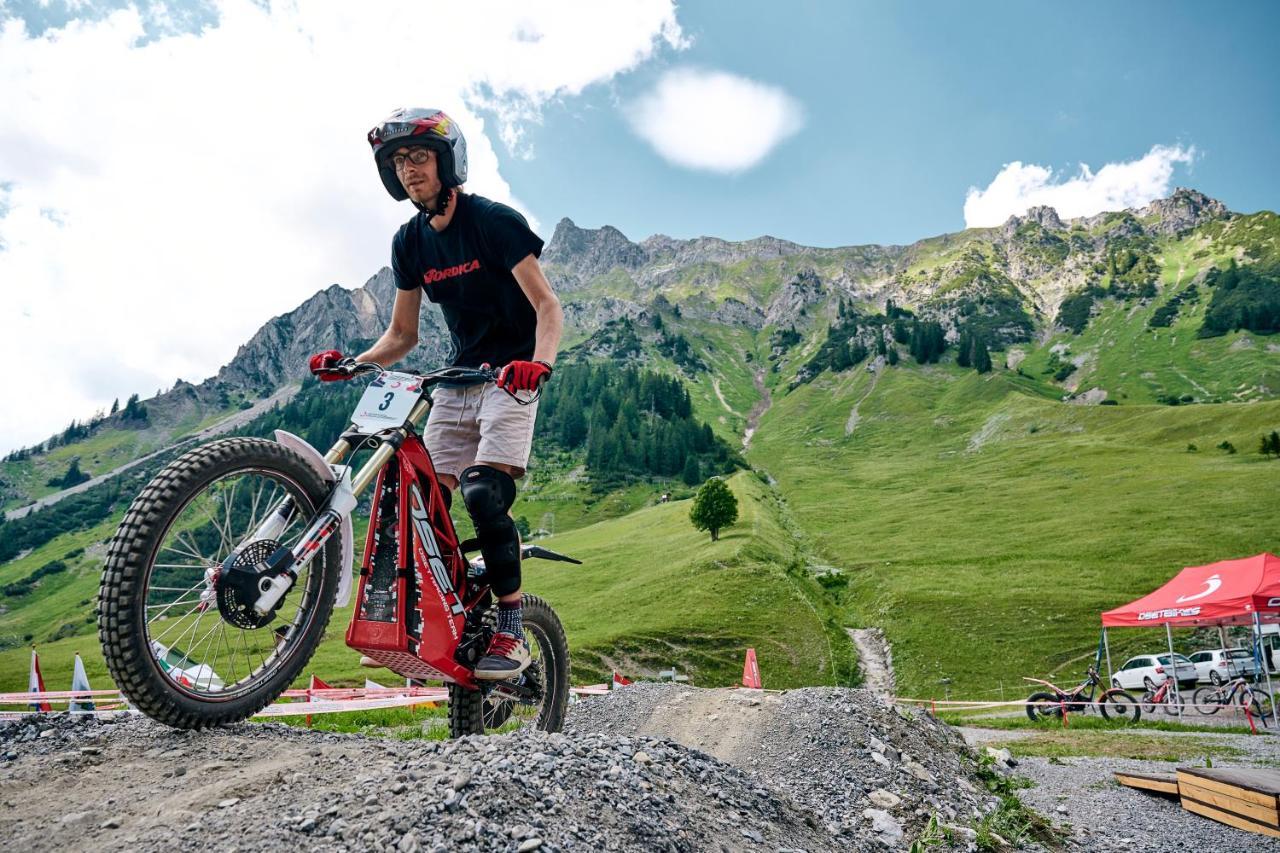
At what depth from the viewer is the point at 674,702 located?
12711 mm

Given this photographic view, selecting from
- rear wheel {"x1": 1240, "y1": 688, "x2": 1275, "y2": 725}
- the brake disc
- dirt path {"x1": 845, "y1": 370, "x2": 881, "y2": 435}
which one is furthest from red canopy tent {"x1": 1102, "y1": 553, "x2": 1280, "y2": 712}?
dirt path {"x1": 845, "y1": 370, "x2": 881, "y2": 435}

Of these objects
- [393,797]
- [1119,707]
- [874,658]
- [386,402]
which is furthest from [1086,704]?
[393,797]

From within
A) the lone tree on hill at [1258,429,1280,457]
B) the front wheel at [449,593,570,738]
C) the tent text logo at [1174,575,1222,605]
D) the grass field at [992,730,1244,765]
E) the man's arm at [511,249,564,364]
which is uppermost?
the lone tree on hill at [1258,429,1280,457]

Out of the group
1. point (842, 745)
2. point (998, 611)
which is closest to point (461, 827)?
point (842, 745)

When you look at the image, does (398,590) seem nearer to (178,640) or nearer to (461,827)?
(178,640)

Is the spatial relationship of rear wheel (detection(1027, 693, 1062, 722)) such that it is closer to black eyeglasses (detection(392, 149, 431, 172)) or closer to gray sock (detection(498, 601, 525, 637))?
gray sock (detection(498, 601, 525, 637))

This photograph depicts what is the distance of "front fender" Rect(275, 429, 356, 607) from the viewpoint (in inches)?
176

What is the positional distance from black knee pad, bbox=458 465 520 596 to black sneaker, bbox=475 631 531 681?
1.21ft

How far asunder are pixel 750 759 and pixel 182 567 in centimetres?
770

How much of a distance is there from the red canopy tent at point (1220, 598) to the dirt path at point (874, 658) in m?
16.6

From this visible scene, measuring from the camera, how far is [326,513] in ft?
14.5

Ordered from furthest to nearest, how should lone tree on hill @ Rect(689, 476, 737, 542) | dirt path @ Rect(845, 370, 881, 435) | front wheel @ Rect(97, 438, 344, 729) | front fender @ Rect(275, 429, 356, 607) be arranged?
dirt path @ Rect(845, 370, 881, 435) → lone tree on hill @ Rect(689, 476, 737, 542) → front fender @ Rect(275, 429, 356, 607) → front wheel @ Rect(97, 438, 344, 729)

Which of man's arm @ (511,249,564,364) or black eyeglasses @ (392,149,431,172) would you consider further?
man's arm @ (511,249,564,364)

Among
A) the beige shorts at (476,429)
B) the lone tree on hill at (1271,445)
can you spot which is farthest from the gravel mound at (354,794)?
the lone tree on hill at (1271,445)
